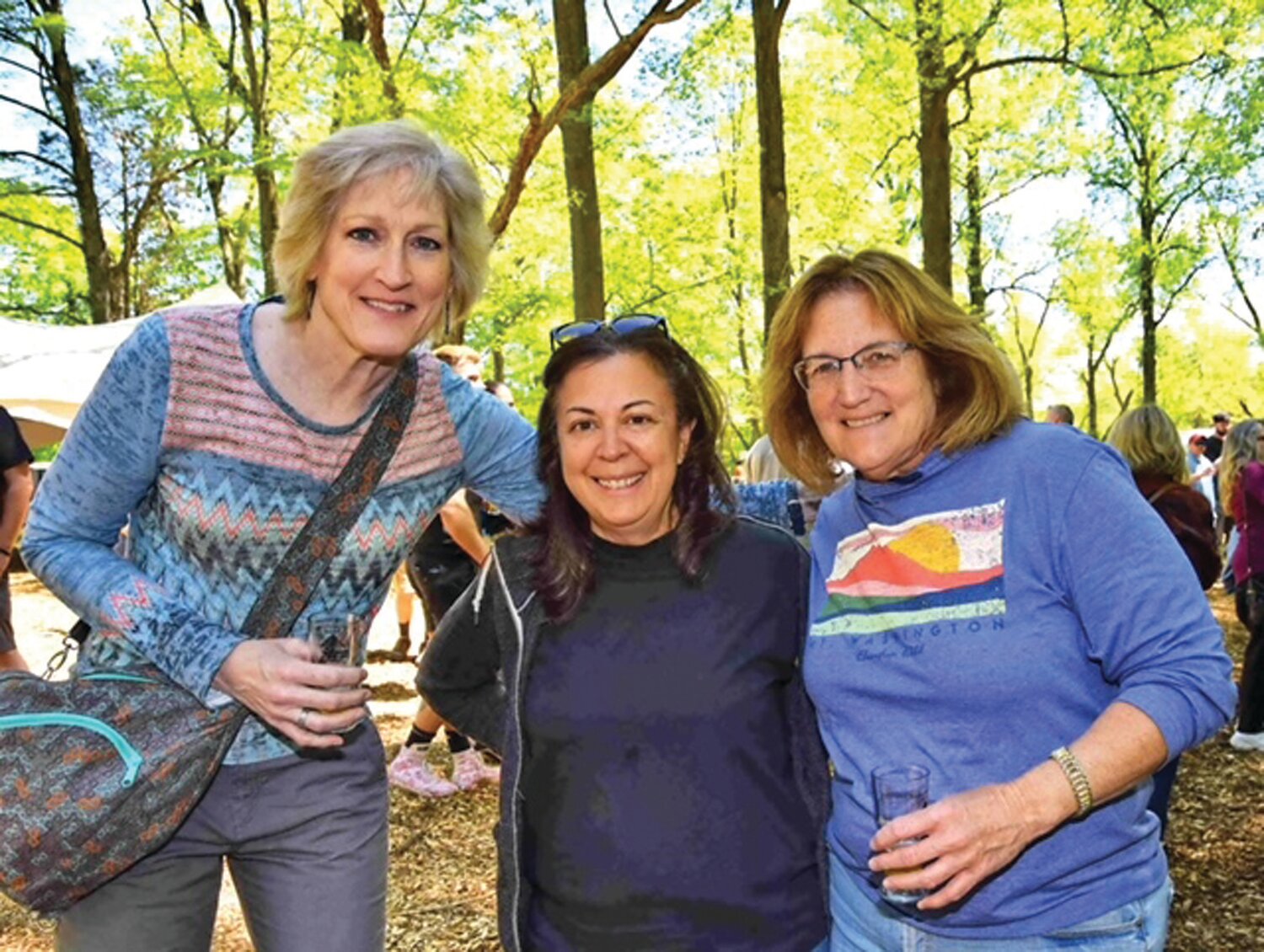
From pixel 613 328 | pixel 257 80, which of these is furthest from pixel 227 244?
pixel 613 328

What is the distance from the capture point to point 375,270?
2.08 m

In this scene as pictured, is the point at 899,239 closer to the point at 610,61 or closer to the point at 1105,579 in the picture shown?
the point at 610,61

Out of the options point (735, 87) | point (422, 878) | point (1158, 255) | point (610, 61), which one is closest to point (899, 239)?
point (1158, 255)

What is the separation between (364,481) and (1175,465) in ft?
16.1

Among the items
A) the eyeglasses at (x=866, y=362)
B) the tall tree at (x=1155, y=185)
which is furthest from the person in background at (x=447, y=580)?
the tall tree at (x=1155, y=185)

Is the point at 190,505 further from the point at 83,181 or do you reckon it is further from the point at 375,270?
the point at 83,181

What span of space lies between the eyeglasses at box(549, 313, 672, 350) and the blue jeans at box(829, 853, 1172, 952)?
4.03 ft

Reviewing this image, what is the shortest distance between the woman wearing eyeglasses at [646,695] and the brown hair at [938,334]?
0.36 m

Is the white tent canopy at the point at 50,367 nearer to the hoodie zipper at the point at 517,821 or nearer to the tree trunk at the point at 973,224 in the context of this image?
the hoodie zipper at the point at 517,821

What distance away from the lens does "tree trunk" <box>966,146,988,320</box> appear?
22.4 meters

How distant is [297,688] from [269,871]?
564 millimetres

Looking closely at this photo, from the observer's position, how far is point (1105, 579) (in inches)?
69.2

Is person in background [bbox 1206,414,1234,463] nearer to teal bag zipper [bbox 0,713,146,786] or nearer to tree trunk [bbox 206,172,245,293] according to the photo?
teal bag zipper [bbox 0,713,146,786]

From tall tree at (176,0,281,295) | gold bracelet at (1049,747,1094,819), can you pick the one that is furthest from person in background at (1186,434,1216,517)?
gold bracelet at (1049,747,1094,819)
